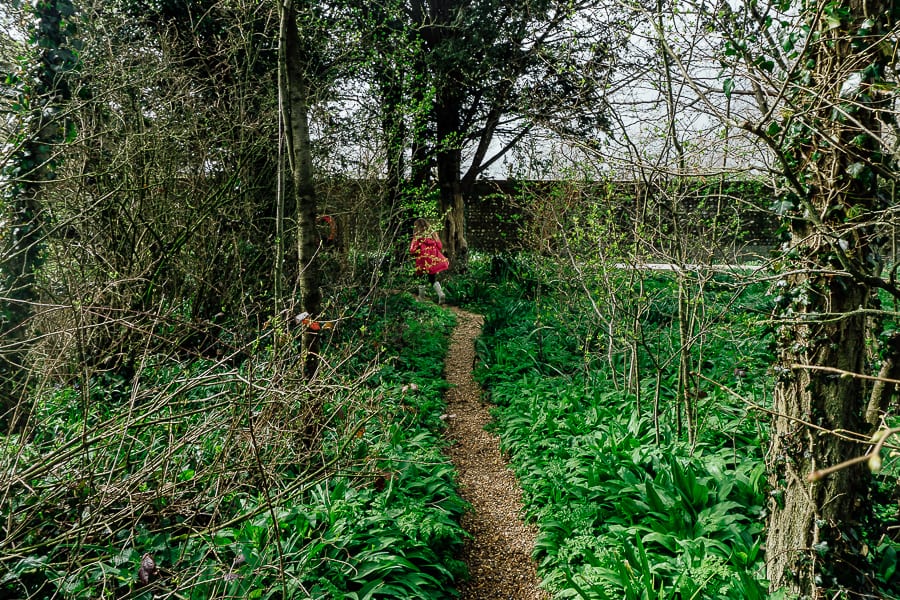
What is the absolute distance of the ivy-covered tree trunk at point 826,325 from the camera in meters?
2.53

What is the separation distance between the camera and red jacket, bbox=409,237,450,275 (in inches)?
331

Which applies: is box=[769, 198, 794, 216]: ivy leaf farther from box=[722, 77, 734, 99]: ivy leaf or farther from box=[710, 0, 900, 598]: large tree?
box=[722, 77, 734, 99]: ivy leaf

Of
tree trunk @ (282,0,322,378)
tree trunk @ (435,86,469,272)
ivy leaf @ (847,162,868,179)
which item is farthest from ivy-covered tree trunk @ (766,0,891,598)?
tree trunk @ (435,86,469,272)

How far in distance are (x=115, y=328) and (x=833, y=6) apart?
6107 mm

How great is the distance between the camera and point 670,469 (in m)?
3.84

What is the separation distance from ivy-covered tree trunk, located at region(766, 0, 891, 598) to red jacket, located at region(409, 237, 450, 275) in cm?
554

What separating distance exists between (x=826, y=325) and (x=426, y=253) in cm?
690

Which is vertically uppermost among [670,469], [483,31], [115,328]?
[483,31]

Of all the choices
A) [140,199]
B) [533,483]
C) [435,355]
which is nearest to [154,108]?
[140,199]

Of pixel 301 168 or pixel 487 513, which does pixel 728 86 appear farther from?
pixel 487 513

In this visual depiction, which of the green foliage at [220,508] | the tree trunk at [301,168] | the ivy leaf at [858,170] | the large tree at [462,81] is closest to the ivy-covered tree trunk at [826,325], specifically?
Result: the ivy leaf at [858,170]

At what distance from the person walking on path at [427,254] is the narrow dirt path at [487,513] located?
8.00 feet

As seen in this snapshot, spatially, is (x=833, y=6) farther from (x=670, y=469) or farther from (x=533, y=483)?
(x=533, y=483)

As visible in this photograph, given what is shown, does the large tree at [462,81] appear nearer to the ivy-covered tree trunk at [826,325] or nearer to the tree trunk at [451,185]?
the tree trunk at [451,185]
